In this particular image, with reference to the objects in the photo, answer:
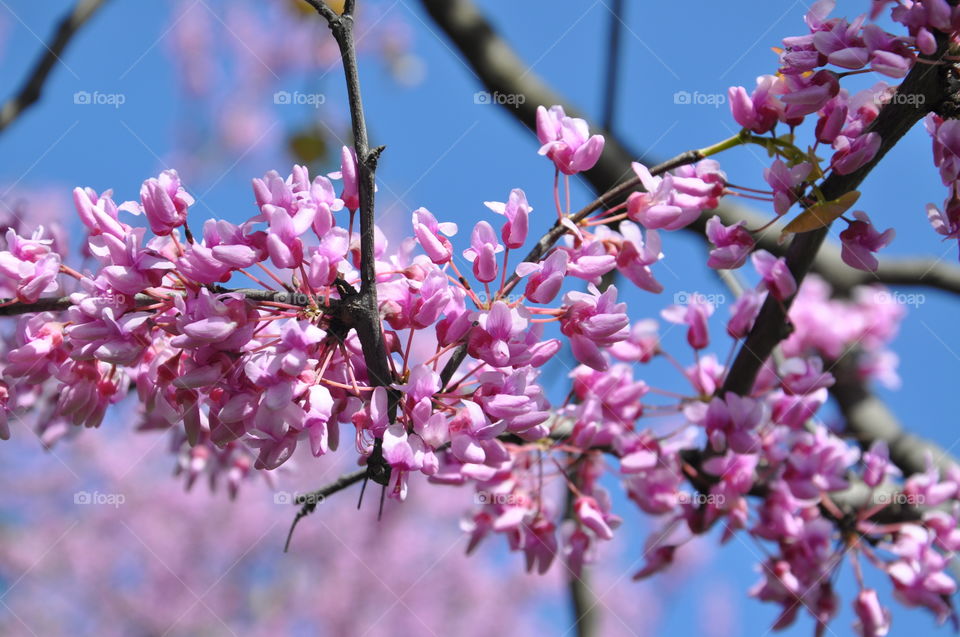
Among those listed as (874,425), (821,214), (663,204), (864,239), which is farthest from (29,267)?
(874,425)

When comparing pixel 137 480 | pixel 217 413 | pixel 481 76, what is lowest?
pixel 137 480

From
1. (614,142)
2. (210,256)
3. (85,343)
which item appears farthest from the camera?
(614,142)

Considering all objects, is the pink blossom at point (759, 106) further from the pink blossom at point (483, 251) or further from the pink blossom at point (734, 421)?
the pink blossom at point (734, 421)

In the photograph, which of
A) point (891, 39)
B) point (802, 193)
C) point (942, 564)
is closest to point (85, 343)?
point (802, 193)

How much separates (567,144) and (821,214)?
0.44m

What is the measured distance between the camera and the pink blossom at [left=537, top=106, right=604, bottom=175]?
135cm

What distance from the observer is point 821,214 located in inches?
51.2

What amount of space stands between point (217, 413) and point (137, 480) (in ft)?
23.8

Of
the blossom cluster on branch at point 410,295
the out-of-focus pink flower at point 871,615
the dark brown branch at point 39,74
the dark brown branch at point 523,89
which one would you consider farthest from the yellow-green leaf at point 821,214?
the dark brown branch at point 39,74

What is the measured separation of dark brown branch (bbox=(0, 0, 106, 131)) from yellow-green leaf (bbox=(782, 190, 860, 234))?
92.2 inches

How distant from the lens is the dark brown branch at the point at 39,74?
245 centimetres

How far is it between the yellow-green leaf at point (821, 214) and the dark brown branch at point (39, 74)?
2341 mm

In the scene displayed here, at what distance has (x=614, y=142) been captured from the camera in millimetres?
2557

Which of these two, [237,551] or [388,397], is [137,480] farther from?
[388,397]
